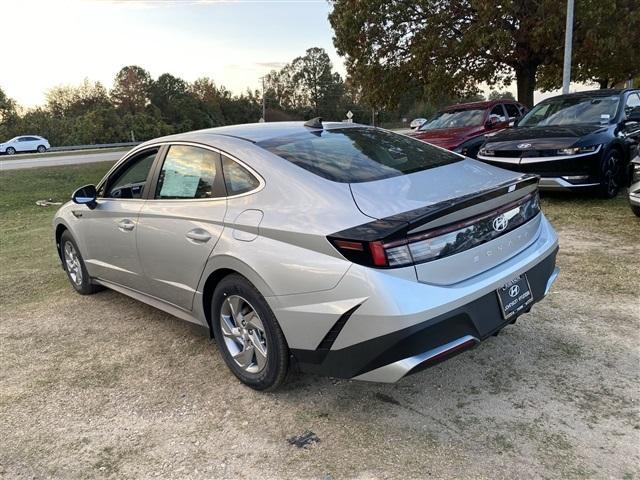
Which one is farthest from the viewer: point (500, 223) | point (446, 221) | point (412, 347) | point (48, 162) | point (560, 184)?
point (48, 162)

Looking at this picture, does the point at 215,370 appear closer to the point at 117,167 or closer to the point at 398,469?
the point at 398,469

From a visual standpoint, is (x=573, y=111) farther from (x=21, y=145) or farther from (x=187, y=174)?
(x=21, y=145)

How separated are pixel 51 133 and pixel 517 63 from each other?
A: 48110mm

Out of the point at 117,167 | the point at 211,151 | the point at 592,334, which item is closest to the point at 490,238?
the point at 592,334

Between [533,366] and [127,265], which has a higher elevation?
[127,265]

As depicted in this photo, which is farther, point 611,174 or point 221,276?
point 611,174

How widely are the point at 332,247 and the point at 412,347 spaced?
610 mm

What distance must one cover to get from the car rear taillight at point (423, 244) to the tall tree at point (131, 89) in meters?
66.5

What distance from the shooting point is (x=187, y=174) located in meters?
3.60

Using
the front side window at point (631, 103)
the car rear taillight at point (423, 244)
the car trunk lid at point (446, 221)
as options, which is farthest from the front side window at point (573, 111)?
the car rear taillight at point (423, 244)

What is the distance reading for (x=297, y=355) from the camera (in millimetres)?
2771

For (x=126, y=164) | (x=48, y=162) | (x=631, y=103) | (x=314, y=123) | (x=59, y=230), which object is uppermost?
(x=314, y=123)

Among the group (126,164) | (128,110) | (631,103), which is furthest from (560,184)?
(128,110)

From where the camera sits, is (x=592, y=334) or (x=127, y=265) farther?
(x=127, y=265)
